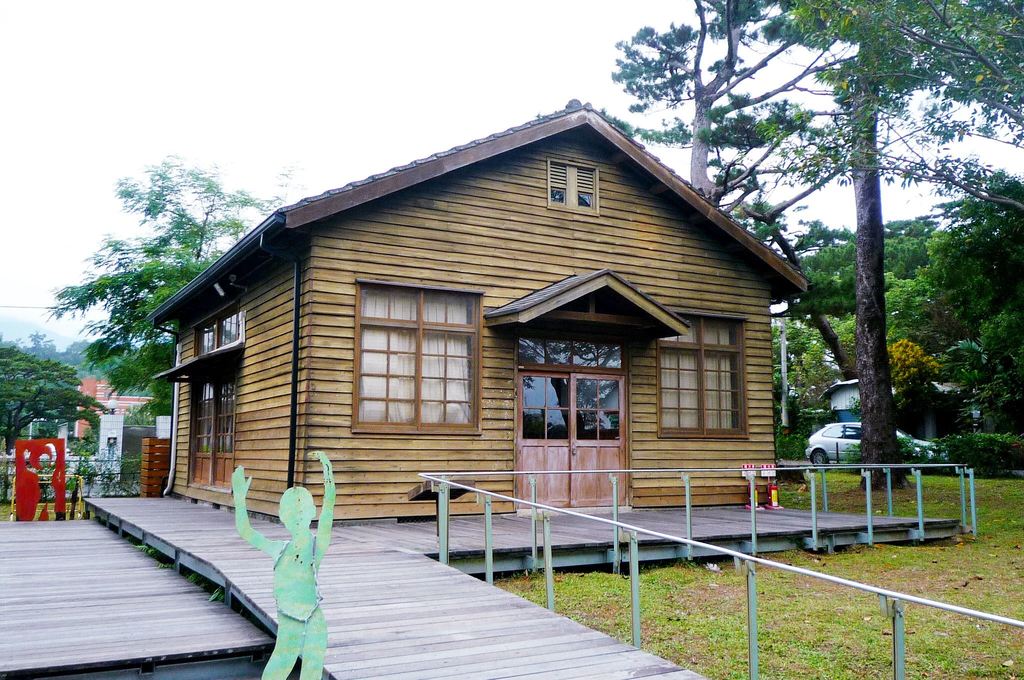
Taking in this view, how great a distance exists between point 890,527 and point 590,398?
4.10 m

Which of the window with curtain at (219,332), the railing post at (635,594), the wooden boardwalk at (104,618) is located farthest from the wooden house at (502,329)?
the railing post at (635,594)

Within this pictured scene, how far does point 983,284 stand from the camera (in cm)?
1698

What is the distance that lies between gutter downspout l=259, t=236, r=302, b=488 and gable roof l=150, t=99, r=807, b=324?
0.34 m

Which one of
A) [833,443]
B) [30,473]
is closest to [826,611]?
[30,473]

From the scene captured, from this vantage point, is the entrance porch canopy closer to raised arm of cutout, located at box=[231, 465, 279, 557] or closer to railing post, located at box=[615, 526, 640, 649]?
railing post, located at box=[615, 526, 640, 649]

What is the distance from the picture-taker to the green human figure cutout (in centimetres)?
341

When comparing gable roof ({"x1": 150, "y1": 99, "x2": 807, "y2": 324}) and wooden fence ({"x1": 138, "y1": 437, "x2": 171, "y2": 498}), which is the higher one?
gable roof ({"x1": 150, "y1": 99, "x2": 807, "y2": 324})

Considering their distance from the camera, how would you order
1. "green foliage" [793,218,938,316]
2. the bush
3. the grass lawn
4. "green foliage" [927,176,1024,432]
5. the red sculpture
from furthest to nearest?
the bush < "green foliage" [793,218,938,316] < "green foliage" [927,176,1024,432] < the red sculpture < the grass lawn

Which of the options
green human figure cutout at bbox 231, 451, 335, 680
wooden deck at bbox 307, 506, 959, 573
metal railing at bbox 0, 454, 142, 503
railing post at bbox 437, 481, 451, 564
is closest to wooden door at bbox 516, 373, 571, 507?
wooden deck at bbox 307, 506, 959, 573

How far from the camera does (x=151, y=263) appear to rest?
26578 mm

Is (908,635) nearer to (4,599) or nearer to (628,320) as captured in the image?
(628,320)

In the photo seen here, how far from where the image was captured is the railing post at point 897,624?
386cm

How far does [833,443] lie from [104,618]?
86.2 feet

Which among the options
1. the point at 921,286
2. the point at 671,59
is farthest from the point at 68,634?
the point at 921,286
